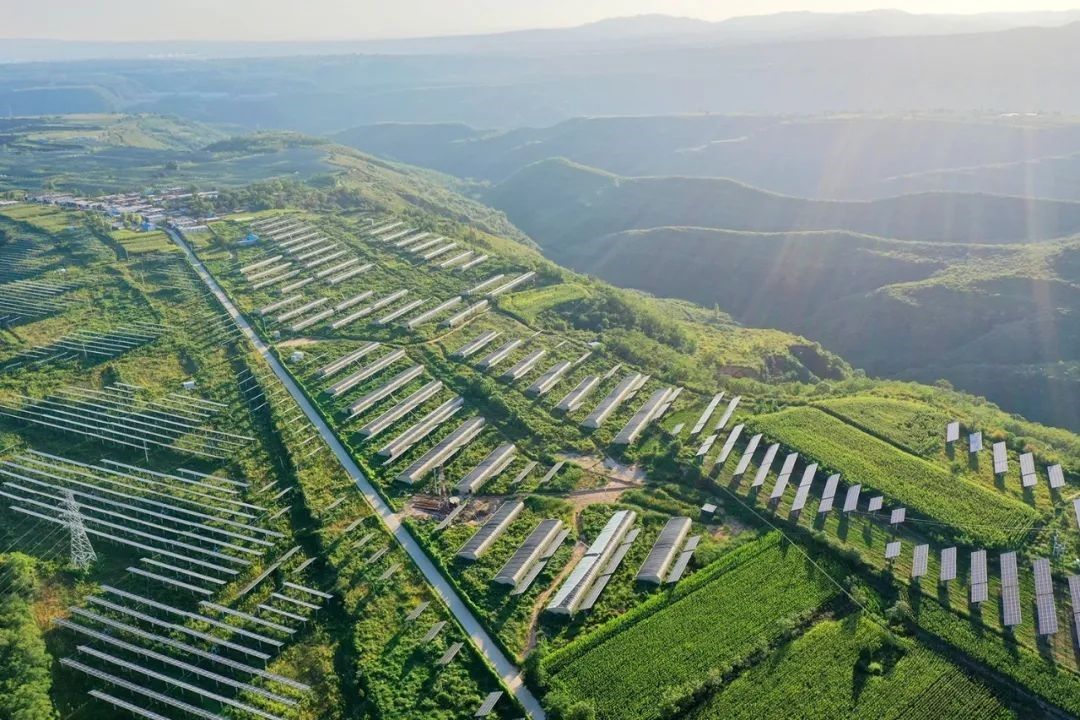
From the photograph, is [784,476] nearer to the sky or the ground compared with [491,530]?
nearer to the ground

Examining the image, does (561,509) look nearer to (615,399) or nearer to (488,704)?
(488,704)

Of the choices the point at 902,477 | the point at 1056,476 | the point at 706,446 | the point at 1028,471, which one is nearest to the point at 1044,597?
the point at 902,477

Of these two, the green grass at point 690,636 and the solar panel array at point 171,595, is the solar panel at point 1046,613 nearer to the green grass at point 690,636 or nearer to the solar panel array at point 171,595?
the green grass at point 690,636

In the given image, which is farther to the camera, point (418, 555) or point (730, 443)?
point (730, 443)

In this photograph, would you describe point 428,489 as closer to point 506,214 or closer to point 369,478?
point 369,478

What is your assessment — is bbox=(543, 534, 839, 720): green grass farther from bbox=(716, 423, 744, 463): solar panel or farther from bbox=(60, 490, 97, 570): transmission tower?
bbox=(60, 490, 97, 570): transmission tower

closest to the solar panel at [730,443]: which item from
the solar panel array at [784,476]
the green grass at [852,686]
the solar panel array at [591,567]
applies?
the solar panel array at [784,476]

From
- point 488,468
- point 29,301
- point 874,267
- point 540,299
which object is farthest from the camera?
point 874,267
